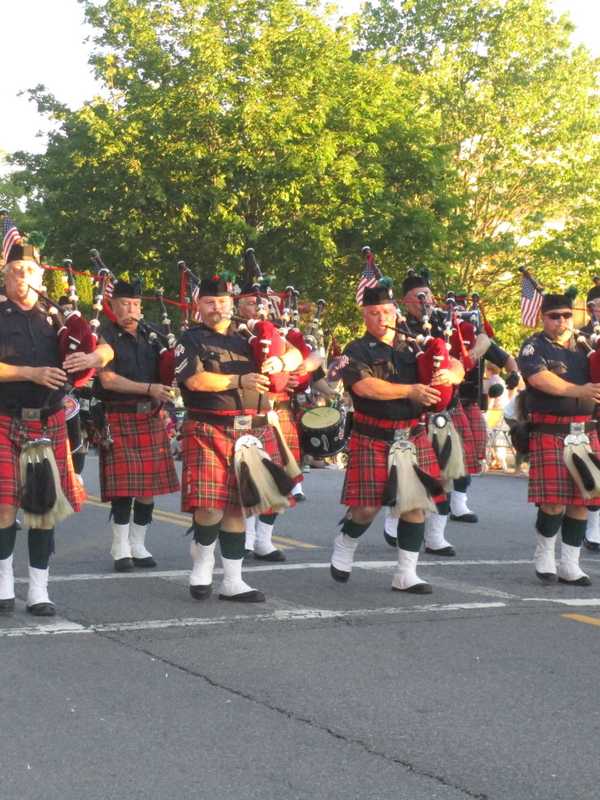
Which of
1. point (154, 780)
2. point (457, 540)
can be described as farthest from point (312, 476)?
point (154, 780)

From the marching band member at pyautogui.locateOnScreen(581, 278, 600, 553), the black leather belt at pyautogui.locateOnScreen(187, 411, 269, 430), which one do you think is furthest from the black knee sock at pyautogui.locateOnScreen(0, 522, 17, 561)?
the marching band member at pyautogui.locateOnScreen(581, 278, 600, 553)

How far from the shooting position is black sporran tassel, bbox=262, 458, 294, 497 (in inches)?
291

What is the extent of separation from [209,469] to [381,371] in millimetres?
1196

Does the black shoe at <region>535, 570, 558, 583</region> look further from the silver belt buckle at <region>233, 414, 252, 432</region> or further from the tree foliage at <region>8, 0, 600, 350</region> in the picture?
the tree foliage at <region>8, 0, 600, 350</region>

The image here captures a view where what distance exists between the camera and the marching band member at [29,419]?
Result: 22.3 ft

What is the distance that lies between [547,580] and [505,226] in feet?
100

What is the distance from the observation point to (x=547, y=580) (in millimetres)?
8203

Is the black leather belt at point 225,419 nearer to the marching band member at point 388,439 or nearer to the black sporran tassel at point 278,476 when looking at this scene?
the black sporran tassel at point 278,476

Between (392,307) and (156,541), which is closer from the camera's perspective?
(392,307)

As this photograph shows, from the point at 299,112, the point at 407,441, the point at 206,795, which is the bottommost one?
the point at 206,795

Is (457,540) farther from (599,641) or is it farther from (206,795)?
(206,795)

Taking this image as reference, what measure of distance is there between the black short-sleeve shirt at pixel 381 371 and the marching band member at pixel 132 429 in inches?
58.8

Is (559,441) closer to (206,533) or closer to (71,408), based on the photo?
(206,533)

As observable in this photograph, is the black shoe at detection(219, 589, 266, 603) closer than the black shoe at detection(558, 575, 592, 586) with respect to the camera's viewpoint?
Yes
